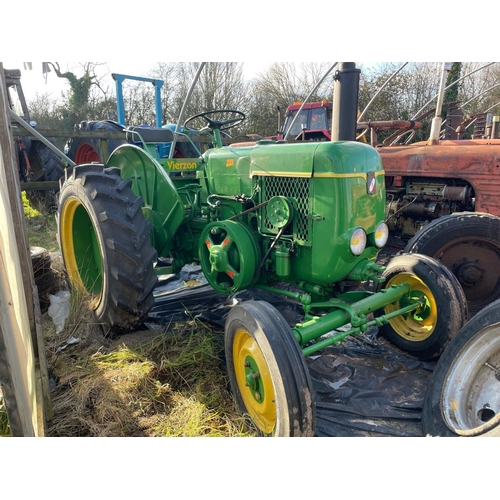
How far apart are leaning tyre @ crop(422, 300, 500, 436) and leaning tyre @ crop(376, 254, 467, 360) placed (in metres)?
0.53

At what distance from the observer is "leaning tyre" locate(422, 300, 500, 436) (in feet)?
6.27

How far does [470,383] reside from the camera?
1.98 m

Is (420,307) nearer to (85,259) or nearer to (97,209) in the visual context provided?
(97,209)

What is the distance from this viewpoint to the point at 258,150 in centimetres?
263

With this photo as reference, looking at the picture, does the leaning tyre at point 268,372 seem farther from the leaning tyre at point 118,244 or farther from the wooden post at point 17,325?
the wooden post at point 17,325

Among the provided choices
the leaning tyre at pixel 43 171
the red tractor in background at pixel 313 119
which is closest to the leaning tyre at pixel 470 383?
the leaning tyre at pixel 43 171

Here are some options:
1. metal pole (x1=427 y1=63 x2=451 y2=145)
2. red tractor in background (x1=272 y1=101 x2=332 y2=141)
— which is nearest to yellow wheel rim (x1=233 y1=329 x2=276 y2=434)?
metal pole (x1=427 y1=63 x2=451 y2=145)

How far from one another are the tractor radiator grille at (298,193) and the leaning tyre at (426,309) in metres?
0.78

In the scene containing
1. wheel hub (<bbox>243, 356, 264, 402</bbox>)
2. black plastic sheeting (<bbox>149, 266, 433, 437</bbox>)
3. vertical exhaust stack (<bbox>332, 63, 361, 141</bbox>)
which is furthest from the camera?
vertical exhaust stack (<bbox>332, 63, 361, 141</bbox>)

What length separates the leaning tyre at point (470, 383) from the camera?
1911mm

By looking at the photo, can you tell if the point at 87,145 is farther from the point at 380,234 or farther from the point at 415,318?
the point at 415,318

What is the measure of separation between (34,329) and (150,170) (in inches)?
59.4

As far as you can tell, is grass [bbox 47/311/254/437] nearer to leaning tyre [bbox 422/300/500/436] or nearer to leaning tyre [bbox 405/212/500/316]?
leaning tyre [bbox 422/300/500/436]

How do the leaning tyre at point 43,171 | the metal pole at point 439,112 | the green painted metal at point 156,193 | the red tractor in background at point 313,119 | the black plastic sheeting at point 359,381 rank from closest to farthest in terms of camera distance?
the black plastic sheeting at point 359,381, the green painted metal at point 156,193, the metal pole at point 439,112, the leaning tyre at point 43,171, the red tractor in background at point 313,119
